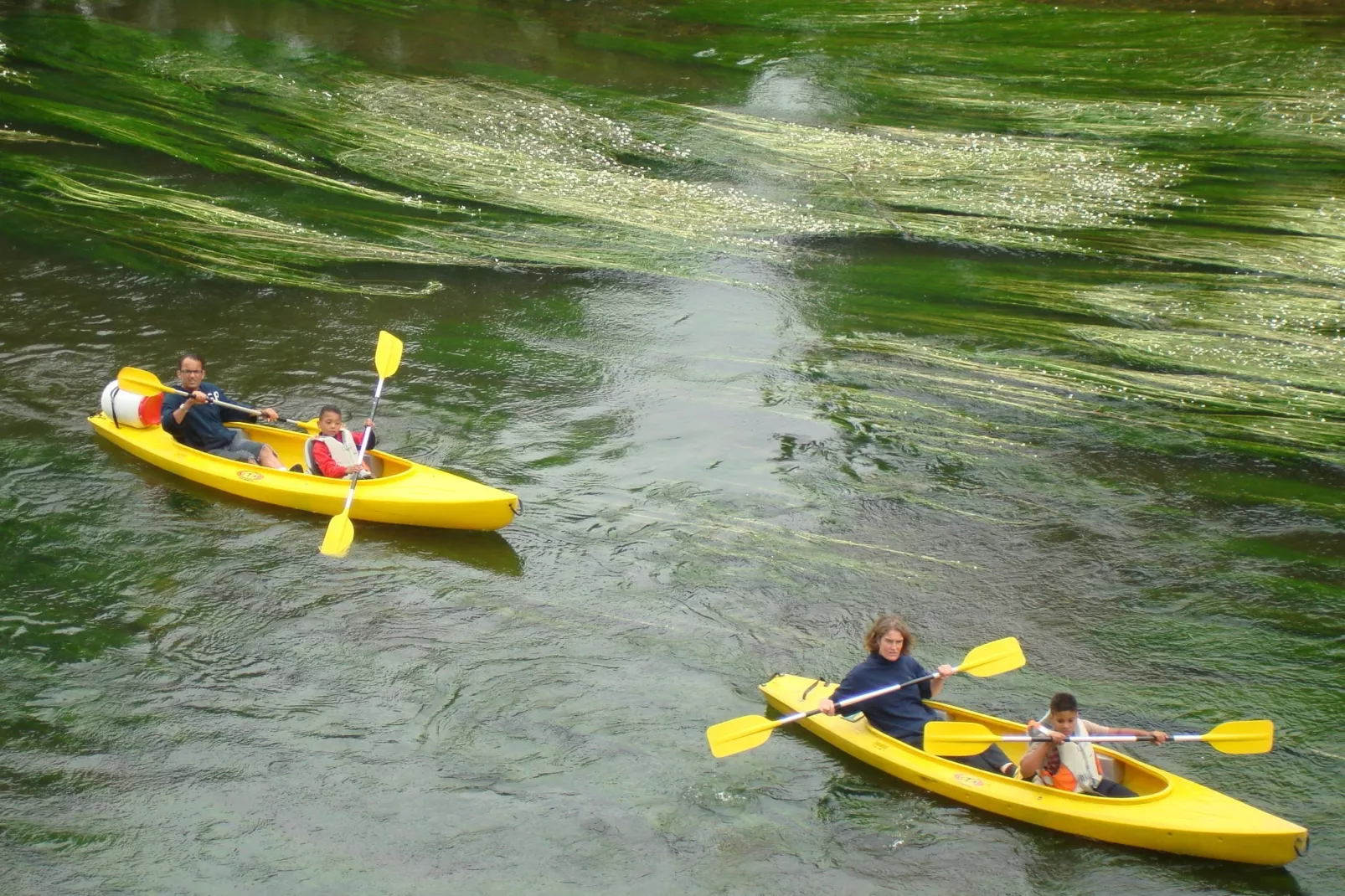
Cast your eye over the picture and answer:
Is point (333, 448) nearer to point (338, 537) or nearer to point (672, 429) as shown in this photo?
point (338, 537)

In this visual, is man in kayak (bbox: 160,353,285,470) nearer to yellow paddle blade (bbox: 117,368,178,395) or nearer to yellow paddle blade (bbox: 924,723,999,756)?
yellow paddle blade (bbox: 117,368,178,395)

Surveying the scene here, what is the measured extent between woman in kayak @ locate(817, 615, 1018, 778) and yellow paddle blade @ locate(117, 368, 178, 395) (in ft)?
18.6

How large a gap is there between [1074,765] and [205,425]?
623cm

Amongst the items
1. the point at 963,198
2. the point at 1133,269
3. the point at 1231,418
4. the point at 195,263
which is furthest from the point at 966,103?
the point at 195,263

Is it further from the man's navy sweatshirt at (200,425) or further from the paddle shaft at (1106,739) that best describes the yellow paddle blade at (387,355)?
the paddle shaft at (1106,739)

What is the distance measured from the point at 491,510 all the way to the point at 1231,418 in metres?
5.13

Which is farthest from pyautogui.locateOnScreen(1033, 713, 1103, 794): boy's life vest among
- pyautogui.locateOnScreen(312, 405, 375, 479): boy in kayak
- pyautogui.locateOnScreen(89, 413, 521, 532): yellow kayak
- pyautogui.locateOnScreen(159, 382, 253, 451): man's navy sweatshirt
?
pyautogui.locateOnScreen(159, 382, 253, 451): man's navy sweatshirt

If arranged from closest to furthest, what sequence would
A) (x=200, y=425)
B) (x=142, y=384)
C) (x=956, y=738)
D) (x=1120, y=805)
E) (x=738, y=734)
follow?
(x=1120, y=805), (x=956, y=738), (x=738, y=734), (x=200, y=425), (x=142, y=384)

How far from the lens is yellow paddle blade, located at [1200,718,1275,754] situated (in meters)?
5.64

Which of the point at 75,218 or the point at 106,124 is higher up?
the point at 106,124

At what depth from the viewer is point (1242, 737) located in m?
5.66

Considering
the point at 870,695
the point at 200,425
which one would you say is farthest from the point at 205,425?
the point at 870,695

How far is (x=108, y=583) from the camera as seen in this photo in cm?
788

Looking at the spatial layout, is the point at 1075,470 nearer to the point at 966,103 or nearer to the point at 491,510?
the point at 491,510
